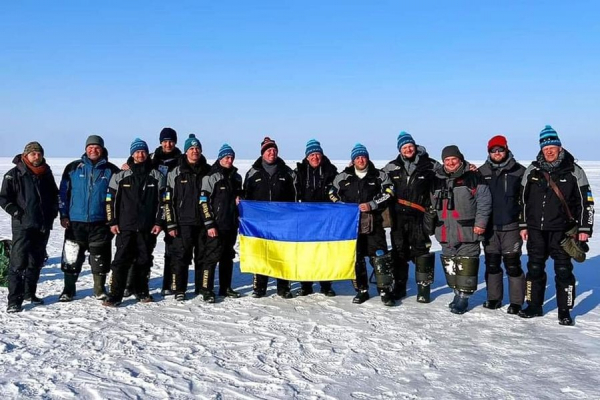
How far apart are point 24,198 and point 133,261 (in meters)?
1.55

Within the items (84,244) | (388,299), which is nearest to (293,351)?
(388,299)

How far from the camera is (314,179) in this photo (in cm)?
754

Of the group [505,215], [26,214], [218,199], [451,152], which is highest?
[451,152]

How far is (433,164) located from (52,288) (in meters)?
5.81

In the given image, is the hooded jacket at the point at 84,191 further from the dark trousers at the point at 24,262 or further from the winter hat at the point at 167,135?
the winter hat at the point at 167,135

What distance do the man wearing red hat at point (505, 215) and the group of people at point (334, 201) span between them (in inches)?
0.5

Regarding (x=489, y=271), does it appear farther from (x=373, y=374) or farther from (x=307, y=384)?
(x=307, y=384)

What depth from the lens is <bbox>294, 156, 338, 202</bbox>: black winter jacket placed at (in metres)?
7.51

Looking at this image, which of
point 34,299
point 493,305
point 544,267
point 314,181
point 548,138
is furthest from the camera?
point 314,181

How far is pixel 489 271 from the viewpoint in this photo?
6664 mm

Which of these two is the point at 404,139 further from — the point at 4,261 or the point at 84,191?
the point at 4,261

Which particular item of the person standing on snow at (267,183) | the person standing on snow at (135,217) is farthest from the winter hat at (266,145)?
the person standing on snow at (135,217)

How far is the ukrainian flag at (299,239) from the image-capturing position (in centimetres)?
703

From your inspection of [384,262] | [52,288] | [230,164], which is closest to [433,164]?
[384,262]
